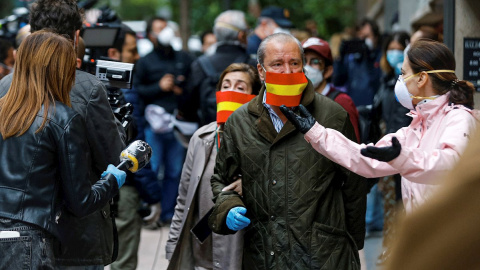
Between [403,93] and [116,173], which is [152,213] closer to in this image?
[116,173]

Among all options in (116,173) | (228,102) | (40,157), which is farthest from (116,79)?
(40,157)

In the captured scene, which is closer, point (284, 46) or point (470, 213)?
point (470, 213)

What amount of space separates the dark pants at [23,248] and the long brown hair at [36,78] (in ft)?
1.42

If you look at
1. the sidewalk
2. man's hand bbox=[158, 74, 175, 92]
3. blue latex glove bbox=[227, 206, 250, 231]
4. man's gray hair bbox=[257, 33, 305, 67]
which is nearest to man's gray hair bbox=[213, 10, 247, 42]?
man's hand bbox=[158, 74, 175, 92]

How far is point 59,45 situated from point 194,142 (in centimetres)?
154

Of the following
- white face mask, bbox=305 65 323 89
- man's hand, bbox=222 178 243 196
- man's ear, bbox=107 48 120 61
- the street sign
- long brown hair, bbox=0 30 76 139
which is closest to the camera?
long brown hair, bbox=0 30 76 139

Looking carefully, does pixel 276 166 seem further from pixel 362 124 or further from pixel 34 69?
pixel 362 124

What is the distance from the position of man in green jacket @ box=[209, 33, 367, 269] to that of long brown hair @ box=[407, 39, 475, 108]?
520mm

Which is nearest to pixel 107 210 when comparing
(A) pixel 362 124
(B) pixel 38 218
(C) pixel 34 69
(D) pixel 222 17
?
(B) pixel 38 218

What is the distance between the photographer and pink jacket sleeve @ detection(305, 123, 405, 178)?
137 inches

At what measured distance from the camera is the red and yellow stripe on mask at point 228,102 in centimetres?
484

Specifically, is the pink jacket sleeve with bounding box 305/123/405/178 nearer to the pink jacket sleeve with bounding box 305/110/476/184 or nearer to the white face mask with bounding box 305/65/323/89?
the pink jacket sleeve with bounding box 305/110/476/184

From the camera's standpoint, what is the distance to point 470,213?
44.3 inches

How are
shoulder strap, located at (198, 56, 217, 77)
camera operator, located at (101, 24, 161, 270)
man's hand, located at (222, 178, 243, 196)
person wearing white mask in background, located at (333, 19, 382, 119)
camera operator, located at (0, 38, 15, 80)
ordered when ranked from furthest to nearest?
1. person wearing white mask in background, located at (333, 19, 382, 119)
2. shoulder strap, located at (198, 56, 217, 77)
3. camera operator, located at (0, 38, 15, 80)
4. camera operator, located at (101, 24, 161, 270)
5. man's hand, located at (222, 178, 243, 196)
